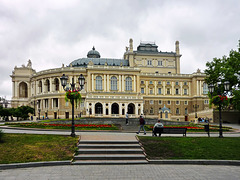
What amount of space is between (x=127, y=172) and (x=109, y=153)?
11.8ft

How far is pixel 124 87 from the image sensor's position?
8281 centimetres

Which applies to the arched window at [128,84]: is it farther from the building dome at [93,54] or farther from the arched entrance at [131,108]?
the building dome at [93,54]

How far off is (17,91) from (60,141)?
301ft

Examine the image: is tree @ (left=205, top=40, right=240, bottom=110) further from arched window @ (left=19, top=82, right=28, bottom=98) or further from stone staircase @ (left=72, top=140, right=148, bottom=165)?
arched window @ (left=19, top=82, right=28, bottom=98)

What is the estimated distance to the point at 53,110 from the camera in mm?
82188

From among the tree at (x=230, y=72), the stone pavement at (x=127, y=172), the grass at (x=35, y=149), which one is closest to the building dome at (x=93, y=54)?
the tree at (x=230, y=72)

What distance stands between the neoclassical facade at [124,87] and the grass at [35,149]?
54.9 metres

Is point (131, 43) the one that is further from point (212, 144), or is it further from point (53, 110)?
point (212, 144)

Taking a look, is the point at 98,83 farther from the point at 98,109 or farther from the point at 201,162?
the point at 201,162

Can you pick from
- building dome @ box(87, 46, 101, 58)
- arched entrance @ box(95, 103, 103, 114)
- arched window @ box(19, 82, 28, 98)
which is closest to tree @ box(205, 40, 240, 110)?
arched entrance @ box(95, 103, 103, 114)

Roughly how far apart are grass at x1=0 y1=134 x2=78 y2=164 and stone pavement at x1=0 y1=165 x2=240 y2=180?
1.29m

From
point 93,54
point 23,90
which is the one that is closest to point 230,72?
point 93,54

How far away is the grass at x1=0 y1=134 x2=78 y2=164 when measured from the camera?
14.1 meters

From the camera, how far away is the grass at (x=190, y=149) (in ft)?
50.0
